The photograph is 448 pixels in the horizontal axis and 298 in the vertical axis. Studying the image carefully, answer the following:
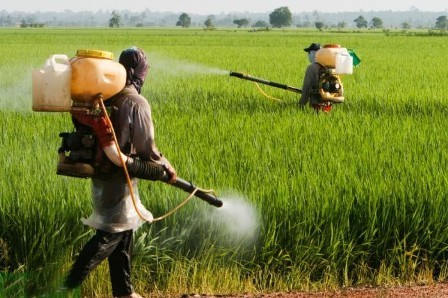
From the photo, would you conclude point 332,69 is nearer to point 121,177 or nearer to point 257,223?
point 257,223

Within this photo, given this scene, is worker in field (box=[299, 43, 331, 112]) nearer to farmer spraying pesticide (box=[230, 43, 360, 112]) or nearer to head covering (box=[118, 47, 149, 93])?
farmer spraying pesticide (box=[230, 43, 360, 112])

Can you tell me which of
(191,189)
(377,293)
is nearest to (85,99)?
(191,189)

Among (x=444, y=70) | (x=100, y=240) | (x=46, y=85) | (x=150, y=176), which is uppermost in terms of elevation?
(x=46, y=85)

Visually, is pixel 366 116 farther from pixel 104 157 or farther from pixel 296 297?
pixel 104 157

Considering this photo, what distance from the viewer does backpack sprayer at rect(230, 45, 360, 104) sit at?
26.5 feet

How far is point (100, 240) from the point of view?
351cm

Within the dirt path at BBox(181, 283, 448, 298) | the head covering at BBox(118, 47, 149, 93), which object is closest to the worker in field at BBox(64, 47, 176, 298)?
the head covering at BBox(118, 47, 149, 93)

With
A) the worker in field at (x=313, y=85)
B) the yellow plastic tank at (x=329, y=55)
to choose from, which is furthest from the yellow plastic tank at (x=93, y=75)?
the worker in field at (x=313, y=85)

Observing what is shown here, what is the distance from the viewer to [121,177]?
3443 mm

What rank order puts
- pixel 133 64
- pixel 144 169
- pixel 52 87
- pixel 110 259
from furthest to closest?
pixel 110 259, pixel 133 64, pixel 144 169, pixel 52 87

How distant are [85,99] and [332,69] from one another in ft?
17.7

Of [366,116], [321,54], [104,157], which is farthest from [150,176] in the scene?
[366,116]

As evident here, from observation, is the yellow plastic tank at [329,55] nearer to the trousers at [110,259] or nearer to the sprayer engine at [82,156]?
the trousers at [110,259]

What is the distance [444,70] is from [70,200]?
15681 millimetres
